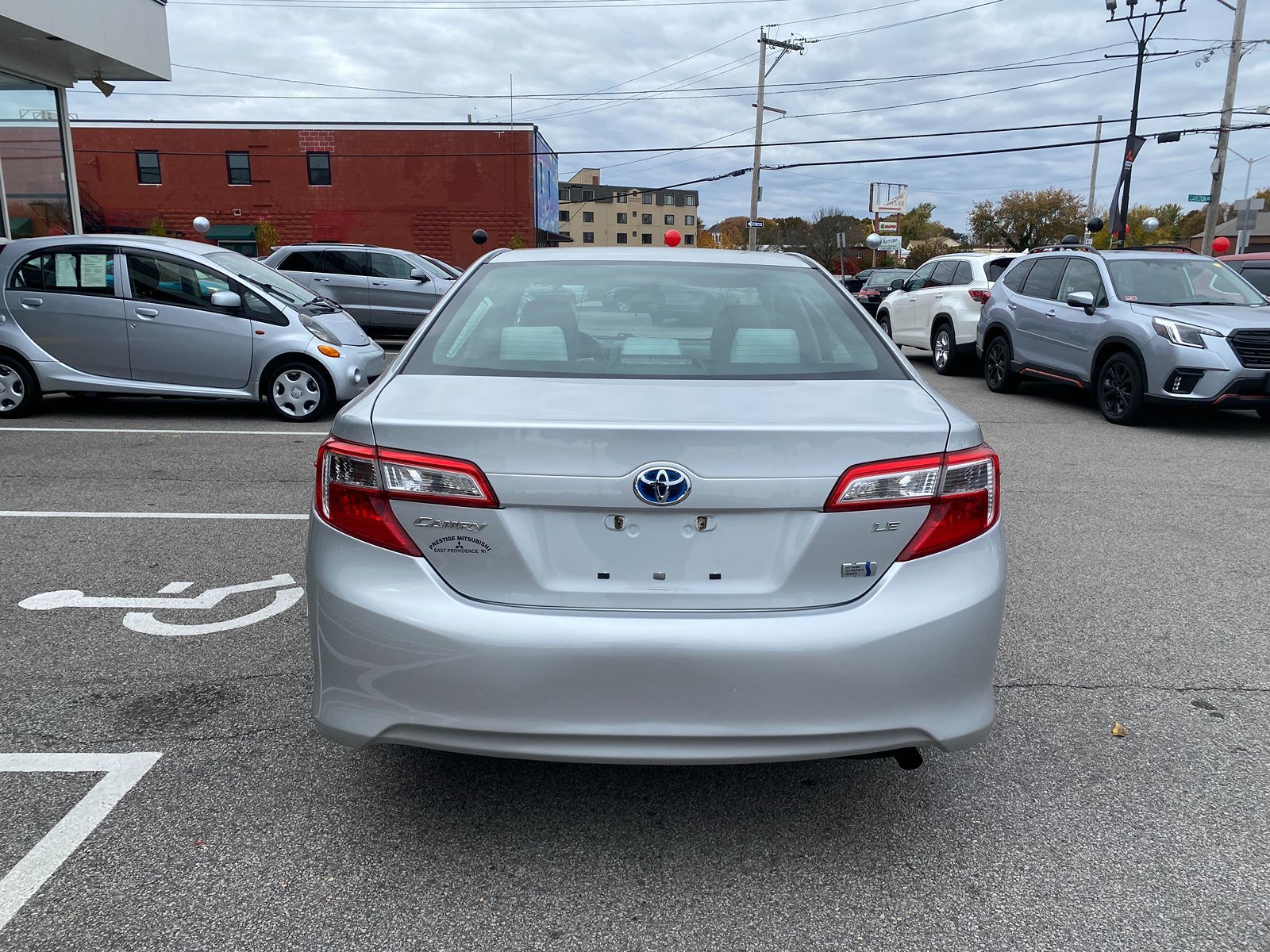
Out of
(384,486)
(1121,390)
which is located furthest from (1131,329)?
(384,486)

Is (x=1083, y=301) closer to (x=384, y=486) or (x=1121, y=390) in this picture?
(x=1121, y=390)

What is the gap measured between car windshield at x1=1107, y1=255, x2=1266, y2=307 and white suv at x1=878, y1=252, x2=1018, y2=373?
9.38ft

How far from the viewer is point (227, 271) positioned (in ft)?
30.0

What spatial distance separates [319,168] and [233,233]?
187 inches

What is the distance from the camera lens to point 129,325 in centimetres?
901

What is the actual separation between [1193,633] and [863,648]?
2.79 m

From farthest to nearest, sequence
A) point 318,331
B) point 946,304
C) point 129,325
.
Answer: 1. point 946,304
2. point 318,331
3. point 129,325

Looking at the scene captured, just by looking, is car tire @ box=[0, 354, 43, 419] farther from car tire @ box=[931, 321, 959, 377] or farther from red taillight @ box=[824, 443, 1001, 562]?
car tire @ box=[931, 321, 959, 377]

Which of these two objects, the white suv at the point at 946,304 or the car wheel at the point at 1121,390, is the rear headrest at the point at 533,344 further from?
the white suv at the point at 946,304

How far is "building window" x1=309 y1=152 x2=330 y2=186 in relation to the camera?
42750 mm

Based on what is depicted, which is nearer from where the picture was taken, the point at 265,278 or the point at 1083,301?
the point at 265,278

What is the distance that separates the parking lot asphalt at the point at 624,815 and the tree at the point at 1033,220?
72863 mm

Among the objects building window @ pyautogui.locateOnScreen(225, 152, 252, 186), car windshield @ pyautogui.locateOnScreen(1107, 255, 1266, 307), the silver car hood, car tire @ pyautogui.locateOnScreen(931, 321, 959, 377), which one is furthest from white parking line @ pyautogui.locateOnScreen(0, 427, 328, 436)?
building window @ pyautogui.locateOnScreen(225, 152, 252, 186)

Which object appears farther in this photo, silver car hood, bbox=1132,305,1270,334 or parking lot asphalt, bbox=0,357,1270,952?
silver car hood, bbox=1132,305,1270,334
